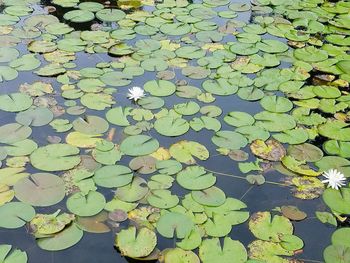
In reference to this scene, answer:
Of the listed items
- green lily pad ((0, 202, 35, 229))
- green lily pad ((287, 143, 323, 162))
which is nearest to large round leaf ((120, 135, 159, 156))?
green lily pad ((0, 202, 35, 229))

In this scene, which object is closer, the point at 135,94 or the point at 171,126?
the point at 171,126

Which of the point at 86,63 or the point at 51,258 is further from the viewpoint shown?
the point at 86,63

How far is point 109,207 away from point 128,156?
1.38 feet

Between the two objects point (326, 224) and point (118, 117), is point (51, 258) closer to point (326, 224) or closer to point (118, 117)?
point (118, 117)

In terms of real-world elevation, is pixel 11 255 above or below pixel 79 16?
below

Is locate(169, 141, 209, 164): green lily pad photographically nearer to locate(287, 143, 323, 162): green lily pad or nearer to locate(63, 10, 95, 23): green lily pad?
locate(287, 143, 323, 162): green lily pad

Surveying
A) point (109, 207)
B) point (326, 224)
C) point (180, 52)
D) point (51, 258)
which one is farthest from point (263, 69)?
point (51, 258)

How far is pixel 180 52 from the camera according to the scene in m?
3.79

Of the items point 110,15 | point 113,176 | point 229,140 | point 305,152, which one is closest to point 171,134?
point 229,140

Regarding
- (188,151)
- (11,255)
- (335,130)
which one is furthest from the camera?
(335,130)

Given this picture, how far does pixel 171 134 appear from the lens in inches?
116

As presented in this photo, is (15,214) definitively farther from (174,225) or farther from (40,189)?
(174,225)

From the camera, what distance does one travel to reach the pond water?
2.31 meters

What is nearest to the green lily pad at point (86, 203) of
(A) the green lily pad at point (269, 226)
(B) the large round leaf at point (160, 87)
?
(A) the green lily pad at point (269, 226)
